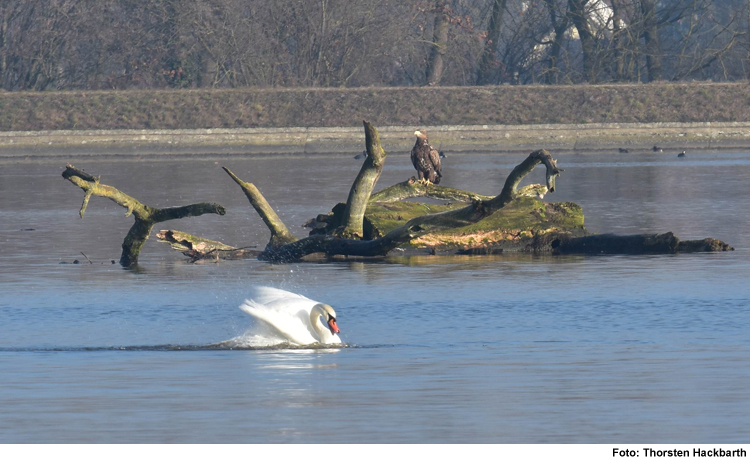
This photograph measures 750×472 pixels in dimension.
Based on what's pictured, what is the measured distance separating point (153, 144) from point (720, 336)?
49923mm

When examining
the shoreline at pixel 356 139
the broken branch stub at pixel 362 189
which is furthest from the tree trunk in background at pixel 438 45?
the broken branch stub at pixel 362 189

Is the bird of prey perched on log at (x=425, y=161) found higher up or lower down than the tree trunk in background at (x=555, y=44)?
lower down

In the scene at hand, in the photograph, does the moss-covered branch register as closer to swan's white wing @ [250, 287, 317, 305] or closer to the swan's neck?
swan's white wing @ [250, 287, 317, 305]

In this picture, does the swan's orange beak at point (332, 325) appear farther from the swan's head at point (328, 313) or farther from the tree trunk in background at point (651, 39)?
the tree trunk in background at point (651, 39)

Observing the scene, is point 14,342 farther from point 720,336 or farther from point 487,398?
point 720,336

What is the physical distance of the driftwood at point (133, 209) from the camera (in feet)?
58.6

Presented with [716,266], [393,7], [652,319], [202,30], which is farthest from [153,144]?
[652,319]

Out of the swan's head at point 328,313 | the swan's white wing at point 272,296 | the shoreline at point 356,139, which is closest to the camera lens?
the swan's head at point 328,313

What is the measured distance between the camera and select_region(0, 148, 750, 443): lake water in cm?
826

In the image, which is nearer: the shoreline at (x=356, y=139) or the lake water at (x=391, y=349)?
the lake water at (x=391, y=349)

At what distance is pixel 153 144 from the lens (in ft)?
198

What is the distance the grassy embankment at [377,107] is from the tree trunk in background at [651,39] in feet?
10.5

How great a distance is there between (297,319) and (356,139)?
47.9 metres

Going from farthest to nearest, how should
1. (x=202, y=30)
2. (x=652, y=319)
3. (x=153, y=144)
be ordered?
1. (x=202, y=30)
2. (x=153, y=144)
3. (x=652, y=319)
